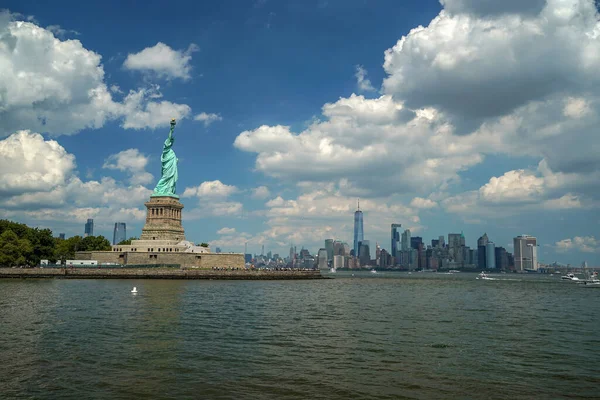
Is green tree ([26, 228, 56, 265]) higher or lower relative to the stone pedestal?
lower

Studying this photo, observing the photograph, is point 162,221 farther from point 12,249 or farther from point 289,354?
point 289,354

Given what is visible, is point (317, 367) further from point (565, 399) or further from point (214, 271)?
point (214, 271)

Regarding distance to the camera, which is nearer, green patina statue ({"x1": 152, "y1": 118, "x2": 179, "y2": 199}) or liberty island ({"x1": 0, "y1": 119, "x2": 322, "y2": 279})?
liberty island ({"x1": 0, "y1": 119, "x2": 322, "y2": 279})

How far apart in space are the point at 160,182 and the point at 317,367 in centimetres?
11202

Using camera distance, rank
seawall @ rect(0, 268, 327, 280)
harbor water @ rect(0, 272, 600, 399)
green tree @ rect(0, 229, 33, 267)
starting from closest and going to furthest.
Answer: harbor water @ rect(0, 272, 600, 399)
seawall @ rect(0, 268, 327, 280)
green tree @ rect(0, 229, 33, 267)

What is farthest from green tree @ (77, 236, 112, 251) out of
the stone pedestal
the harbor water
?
the harbor water

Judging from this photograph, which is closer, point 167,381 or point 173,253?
point 167,381

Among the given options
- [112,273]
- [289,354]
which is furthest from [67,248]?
[289,354]

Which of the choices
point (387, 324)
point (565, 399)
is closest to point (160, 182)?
point (387, 324)

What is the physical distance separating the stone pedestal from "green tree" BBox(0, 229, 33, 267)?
25.9 meters

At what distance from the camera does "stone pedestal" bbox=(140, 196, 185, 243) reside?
122 metres

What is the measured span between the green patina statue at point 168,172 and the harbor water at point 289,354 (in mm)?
80108

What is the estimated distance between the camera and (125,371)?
23.5 meters

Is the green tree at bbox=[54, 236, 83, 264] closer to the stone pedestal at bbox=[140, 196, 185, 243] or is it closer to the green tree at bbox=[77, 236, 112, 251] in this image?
the green tree at bbox=[77, 236, 112, 251]
